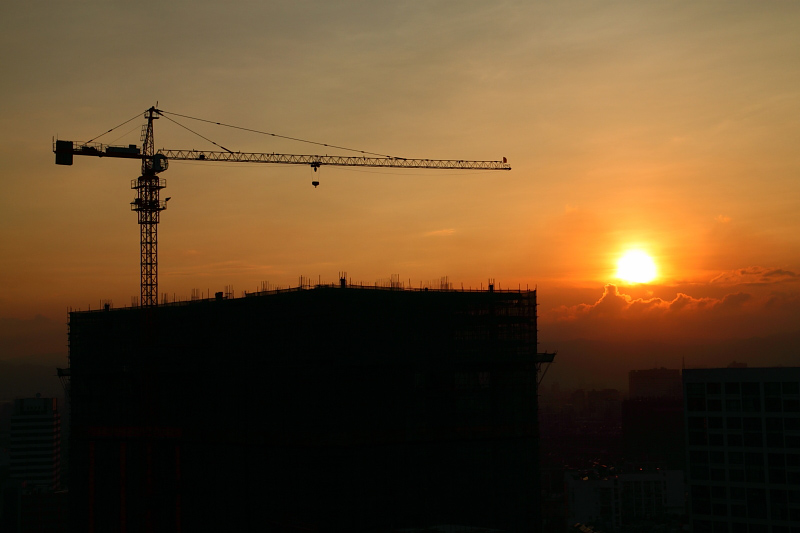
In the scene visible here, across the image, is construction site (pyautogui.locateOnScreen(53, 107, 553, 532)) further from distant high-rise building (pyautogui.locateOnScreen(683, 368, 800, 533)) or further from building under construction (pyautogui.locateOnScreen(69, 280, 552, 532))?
distant high-rise building (pyautogui.locateOnScreen(683, 368, 800, 533))

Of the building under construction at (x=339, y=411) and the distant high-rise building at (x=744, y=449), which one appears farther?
the building under construction at (x=339, y=411)

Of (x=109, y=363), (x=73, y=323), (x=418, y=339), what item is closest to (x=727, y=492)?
(x=418, y=339)

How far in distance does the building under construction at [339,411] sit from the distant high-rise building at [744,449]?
1593 cm

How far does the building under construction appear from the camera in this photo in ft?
275

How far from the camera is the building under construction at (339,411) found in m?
83.9

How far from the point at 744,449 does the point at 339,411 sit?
37.6 m

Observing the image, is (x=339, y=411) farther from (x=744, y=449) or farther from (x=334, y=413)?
(x=744, y=449)

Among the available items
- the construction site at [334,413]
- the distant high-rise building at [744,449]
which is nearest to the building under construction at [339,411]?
the construction site at [334,413]

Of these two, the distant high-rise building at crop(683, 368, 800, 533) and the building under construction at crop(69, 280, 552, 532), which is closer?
the distant high-rise building at crop(683, 368, 800, 533)

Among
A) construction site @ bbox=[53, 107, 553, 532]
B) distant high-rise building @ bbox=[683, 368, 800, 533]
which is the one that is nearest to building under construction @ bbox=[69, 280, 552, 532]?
construction site @ bbox=[53, 107, 553, 532]

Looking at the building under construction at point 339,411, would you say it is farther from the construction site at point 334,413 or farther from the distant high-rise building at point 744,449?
the distant high-rise building at point 744,449

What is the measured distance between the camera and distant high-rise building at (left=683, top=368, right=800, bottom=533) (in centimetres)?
8325

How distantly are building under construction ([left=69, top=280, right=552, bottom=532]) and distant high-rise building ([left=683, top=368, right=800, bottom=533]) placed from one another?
52.3 ft

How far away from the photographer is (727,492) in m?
86.1
